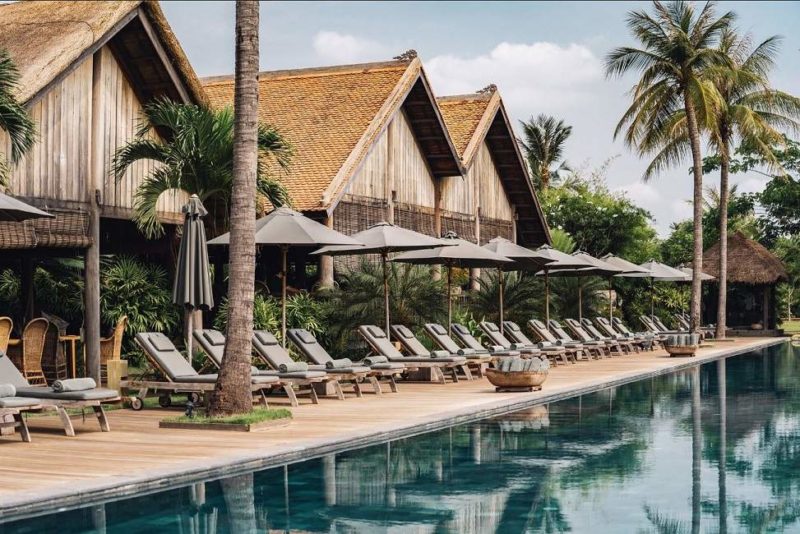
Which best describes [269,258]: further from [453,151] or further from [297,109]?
[453,151]

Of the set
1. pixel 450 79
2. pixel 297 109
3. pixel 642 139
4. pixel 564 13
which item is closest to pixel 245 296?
pixel 564 13

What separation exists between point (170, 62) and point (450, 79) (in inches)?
2509

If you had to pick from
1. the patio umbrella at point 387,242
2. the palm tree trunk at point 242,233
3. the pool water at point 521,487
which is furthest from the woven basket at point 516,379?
the palm tree trunk at point 242,233

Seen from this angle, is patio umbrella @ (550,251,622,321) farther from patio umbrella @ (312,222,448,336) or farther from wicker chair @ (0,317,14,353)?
wicker chair @ (0,317,14,353)

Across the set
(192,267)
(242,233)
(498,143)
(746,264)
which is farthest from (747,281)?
(242,233)

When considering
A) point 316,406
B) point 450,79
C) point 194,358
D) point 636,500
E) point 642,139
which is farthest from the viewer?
point 450,79

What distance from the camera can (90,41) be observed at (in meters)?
17.2

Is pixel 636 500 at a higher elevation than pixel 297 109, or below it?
below

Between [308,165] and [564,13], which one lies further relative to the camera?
[308,165]

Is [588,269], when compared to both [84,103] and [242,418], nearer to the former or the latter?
[84,103]

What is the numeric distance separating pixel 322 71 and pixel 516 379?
14.0 m

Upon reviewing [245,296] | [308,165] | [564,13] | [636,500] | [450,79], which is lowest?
[636,500]

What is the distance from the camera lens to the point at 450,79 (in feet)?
268

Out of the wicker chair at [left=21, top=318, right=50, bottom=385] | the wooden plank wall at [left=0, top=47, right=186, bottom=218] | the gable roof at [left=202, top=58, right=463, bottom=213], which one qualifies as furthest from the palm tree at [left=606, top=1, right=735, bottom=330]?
the wicker chair at [left=21, top=318, right=50, bottom=385]
